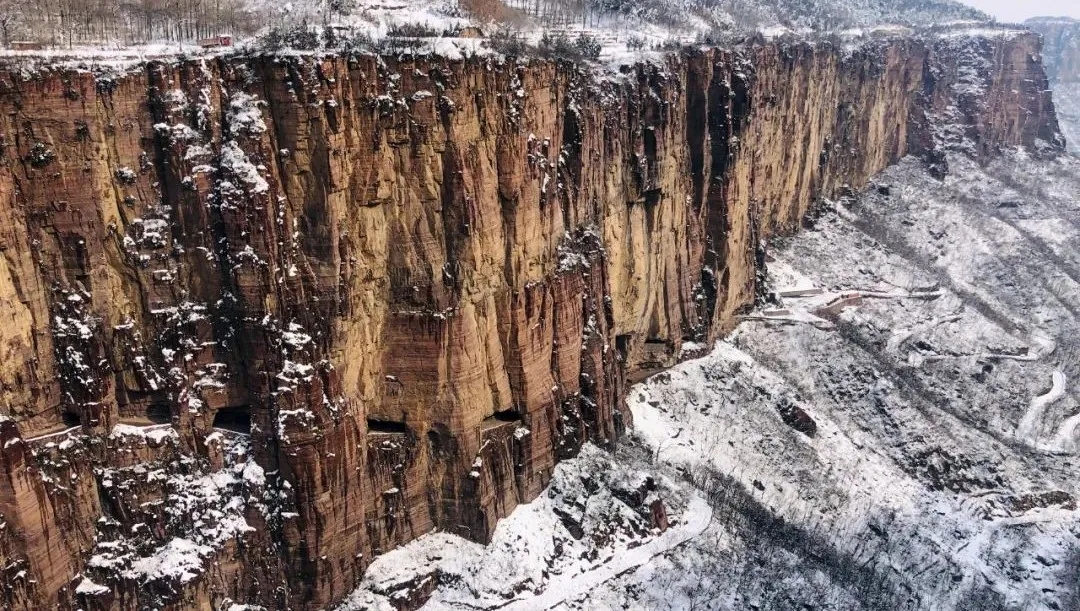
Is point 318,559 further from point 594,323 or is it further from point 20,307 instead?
point 594,323

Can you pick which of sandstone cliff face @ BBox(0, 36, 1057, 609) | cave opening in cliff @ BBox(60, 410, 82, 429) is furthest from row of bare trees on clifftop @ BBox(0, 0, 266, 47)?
cave opening in cliff @ BBox(60, 410, 82, 429)

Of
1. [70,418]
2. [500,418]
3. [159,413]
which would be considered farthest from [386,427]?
[70,418]

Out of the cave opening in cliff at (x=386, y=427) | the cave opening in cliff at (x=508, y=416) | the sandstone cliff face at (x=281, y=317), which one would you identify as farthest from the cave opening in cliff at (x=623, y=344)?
the cave opening in cliff at (x=386, y=427)

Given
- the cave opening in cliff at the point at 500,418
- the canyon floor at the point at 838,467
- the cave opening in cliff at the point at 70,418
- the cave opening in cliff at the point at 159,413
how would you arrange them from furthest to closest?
the cave opening in cliff at the point at 500,418, the canyon floor at the point at 838,467, the cave opening in cliff at the point at 159,413, the cave opening in cliff at the point at 70,418

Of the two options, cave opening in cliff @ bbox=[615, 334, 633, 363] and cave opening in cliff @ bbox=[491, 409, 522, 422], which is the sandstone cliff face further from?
cave opening in cliff @ bbox=[615, 334, 633, 363]

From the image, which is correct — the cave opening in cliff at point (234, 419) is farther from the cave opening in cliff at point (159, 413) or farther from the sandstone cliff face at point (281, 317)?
the cave opening in cliff at point (159, 413)

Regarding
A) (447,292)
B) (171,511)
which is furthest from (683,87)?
(171,511)

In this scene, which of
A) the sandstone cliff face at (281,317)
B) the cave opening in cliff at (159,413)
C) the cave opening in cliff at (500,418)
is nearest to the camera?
the sandstone cliff face at (281,317)

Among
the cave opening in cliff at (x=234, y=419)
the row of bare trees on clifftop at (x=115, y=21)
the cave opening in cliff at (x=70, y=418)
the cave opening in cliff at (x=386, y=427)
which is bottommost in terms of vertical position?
the cave opening in cliff at (x=386, y=427)
